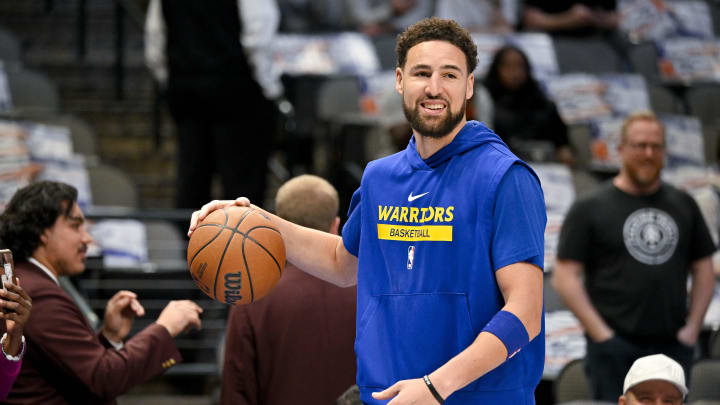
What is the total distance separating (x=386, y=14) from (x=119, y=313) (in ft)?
23.1

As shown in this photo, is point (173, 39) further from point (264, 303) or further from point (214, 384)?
point (264, 303)

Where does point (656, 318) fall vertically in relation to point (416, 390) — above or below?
below

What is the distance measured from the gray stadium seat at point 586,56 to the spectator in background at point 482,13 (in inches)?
21.5

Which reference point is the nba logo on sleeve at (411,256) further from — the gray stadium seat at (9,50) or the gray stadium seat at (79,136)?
the gray stadium seat at (9,50)

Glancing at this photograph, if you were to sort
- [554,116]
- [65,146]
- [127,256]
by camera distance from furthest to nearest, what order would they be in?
[554,116] < [65,146] < [127,256]

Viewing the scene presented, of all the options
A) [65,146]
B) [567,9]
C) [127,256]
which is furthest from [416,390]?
[567,9]

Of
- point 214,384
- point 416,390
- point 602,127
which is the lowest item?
point 214,384

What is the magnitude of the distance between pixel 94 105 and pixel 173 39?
318 centimetres

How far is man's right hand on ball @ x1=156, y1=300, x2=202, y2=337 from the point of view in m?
4.04

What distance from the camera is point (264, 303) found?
388 cm

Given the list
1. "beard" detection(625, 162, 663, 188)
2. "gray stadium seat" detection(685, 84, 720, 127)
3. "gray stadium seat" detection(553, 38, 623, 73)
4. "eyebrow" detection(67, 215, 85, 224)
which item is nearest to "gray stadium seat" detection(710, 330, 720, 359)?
"beard" detection(625, 162, 663, 188)

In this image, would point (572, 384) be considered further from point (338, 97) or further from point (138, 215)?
point (338, 97)

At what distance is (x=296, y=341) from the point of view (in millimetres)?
3850

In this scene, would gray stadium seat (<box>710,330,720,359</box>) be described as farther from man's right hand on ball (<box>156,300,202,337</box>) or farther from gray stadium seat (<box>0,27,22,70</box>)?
gray stadium seat (<box>0,27,22,70</box>)
